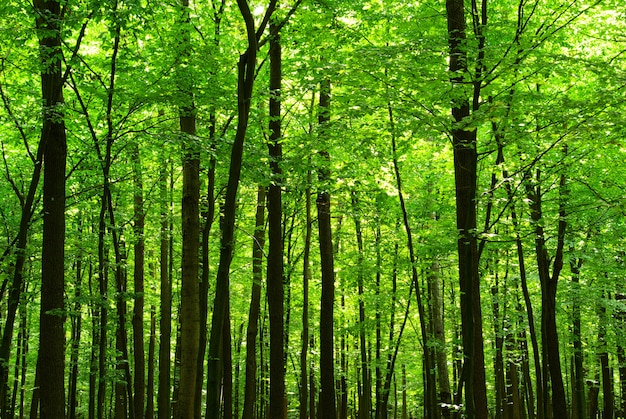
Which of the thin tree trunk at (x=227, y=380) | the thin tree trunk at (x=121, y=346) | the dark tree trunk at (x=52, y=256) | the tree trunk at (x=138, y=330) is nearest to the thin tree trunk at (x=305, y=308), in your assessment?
the thin tree trunk at (x=227, y=380)

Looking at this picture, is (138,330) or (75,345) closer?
(138,330)

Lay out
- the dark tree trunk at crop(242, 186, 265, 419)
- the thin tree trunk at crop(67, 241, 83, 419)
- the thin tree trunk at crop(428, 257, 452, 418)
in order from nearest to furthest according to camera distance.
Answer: the thin tree trunk at crop(428, 257, 452, 418), the thin tree trunk at crop(67, 241, 83, 419), the dark tree trunk at crop(242, 186, 265, 419)

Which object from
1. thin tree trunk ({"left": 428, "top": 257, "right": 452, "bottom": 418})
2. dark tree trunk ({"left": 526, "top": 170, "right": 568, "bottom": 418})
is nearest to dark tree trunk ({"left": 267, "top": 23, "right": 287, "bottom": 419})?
thin tree trunk ({"left": 428, "top": 257, "right": 452, "bottom": 418})

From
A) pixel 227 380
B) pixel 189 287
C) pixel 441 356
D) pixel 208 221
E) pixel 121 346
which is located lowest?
pixel 227 380

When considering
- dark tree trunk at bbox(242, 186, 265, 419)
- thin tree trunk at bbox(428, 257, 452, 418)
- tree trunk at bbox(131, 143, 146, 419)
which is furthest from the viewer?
tree trunk at bbox(131, 143, 146, 419)

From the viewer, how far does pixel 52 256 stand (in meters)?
8.36

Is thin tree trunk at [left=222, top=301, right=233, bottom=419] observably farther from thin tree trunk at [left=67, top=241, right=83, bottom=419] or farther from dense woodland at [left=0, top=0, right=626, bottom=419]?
thin tree trunk at [left=67, top=241, right=83, bottom=419]

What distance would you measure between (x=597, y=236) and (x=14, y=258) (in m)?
15.2

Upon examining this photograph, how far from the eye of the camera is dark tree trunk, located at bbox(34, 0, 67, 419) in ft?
26.2

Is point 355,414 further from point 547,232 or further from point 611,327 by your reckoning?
point 547,232

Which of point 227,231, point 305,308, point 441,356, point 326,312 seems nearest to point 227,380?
point 326,312

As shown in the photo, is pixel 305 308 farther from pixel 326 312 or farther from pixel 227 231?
pixel 227 231

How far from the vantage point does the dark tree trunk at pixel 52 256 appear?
7.98 metres

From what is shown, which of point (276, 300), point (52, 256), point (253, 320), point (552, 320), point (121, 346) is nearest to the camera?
point (52, 256)
